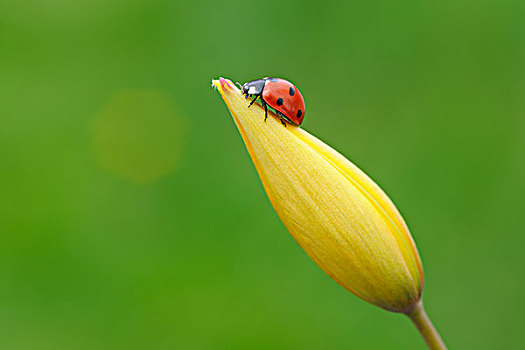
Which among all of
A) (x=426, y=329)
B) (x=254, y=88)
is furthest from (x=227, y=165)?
(x=426, y=329)

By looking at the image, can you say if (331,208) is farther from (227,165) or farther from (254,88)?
(227,165)

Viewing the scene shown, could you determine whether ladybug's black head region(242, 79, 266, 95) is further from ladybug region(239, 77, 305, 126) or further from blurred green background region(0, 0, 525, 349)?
blurred green background region(0, 0, 525, 349)

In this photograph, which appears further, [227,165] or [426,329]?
[227,165]

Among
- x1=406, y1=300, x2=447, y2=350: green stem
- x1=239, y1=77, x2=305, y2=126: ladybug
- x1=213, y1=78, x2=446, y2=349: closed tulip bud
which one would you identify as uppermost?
x1=239, y1=77, x2=305, y2=126: ladybug

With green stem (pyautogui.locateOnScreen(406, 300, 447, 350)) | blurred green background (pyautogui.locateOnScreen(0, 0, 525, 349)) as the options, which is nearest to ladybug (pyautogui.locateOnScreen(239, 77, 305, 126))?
green stem (pyautogui.locateOnScreen(406, 300, 447, 350))

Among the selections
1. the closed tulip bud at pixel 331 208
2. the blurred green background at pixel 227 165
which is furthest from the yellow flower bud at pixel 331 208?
the blurred green background at pixel 227 165

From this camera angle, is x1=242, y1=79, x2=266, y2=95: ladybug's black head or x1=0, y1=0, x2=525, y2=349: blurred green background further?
x1=0, y1=0, x2=525, y2=349: blurred green background
